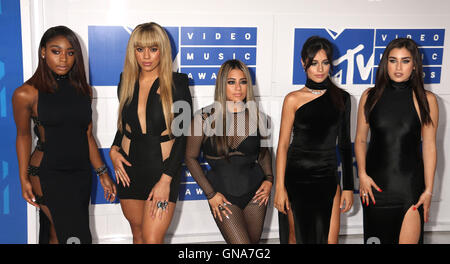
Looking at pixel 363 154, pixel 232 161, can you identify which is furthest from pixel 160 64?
pixel 363 154

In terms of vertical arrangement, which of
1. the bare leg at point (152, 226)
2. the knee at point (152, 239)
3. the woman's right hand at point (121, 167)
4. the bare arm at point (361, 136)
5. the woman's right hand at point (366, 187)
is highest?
the bare arm at point (361, 136)

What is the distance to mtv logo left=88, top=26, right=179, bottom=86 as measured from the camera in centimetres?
362

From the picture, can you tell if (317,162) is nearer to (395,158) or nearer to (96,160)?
(395,158)

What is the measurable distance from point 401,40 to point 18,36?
2875 millimetres

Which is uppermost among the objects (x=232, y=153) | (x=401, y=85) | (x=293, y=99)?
(x=401, y=85)

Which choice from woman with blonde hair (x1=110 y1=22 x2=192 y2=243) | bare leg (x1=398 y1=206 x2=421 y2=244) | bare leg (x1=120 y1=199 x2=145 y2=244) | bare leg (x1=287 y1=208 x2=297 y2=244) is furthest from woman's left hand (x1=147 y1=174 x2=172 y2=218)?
bare leg (x1=398 y1=206 x2=421 y2=244)

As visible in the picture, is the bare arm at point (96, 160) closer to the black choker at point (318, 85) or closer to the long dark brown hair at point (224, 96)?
the long dark brown hair at point (224, 96)

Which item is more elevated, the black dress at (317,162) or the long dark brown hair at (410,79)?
the long dark brown hair at (410,79)

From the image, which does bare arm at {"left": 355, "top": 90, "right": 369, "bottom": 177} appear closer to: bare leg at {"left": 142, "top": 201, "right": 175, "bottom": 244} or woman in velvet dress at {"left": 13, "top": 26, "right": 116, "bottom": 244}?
bare leg at {"left": 142, "top": 201, "right": 175, "bottom": 244}

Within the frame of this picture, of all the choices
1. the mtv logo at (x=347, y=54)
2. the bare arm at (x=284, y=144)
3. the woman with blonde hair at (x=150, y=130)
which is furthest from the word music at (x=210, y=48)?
the bare arm at (x=284, y=144)

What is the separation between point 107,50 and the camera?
3.64 meters

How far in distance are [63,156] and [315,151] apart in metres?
1.65

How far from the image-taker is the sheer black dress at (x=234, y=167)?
2895mm

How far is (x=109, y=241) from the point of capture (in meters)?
3.93
